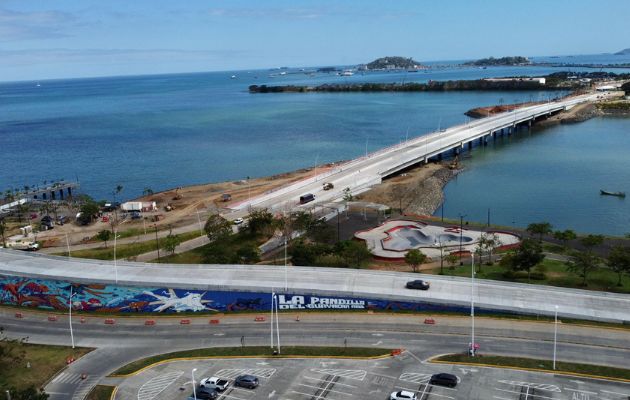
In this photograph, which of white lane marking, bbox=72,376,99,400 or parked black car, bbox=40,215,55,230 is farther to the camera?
parked black car, bbox=40,215,55,230

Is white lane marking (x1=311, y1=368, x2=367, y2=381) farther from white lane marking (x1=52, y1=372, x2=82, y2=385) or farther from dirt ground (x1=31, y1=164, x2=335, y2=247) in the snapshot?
dirt ground (x1=31, y1=164, x2=335, y2=247)

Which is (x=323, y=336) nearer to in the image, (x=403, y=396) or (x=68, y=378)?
(x=403, y=396)

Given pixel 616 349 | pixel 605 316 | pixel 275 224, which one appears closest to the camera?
pixel 616 349

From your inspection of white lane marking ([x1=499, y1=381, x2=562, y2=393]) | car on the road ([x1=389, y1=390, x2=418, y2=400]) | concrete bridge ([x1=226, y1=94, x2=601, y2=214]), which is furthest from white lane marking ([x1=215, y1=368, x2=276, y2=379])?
concrete bridge ([x1=226, y1=94, x2=601, y2=214])

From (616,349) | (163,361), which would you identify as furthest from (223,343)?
(616,349)

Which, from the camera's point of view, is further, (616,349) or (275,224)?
(275,224)

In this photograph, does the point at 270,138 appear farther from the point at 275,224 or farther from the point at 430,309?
the point at 430,309

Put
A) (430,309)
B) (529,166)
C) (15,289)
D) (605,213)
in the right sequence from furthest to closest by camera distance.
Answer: (529,166)
(605,213)
(15,289)
(430,309)
